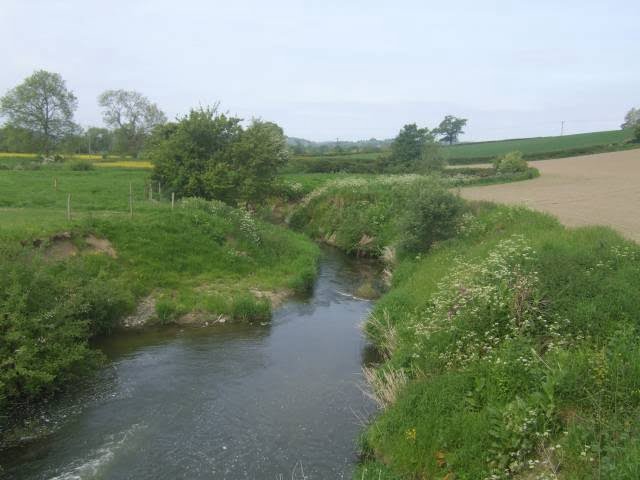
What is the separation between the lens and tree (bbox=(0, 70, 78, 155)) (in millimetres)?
68562

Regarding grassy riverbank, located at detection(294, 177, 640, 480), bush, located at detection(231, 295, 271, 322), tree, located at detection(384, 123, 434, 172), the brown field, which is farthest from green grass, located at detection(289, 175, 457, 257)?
tree, located at detection(384, 123, 434, 172)

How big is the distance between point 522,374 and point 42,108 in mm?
77499

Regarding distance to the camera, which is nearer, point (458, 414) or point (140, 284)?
point (458, 414)

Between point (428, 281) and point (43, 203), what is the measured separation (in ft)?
73.3

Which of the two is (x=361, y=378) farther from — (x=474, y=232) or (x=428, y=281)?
(x=474, y=232)

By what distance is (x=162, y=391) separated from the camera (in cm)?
1294

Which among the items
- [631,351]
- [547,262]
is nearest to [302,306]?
[547,262]

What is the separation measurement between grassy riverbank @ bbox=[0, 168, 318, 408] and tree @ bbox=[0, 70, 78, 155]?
45.5 meters

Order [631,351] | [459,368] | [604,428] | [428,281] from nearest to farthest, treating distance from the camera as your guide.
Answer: [604,428], [631,351], [459,368], [428,281]

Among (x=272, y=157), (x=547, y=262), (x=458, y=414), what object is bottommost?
(x=458, y=414)

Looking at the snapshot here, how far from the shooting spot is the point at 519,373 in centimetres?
947

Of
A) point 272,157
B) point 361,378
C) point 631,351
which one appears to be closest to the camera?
point 631,351

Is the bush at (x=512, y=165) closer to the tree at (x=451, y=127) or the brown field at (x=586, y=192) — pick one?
the brown field at (x=586, y=192)

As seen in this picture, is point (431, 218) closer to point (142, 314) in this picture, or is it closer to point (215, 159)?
point (142, 314)
